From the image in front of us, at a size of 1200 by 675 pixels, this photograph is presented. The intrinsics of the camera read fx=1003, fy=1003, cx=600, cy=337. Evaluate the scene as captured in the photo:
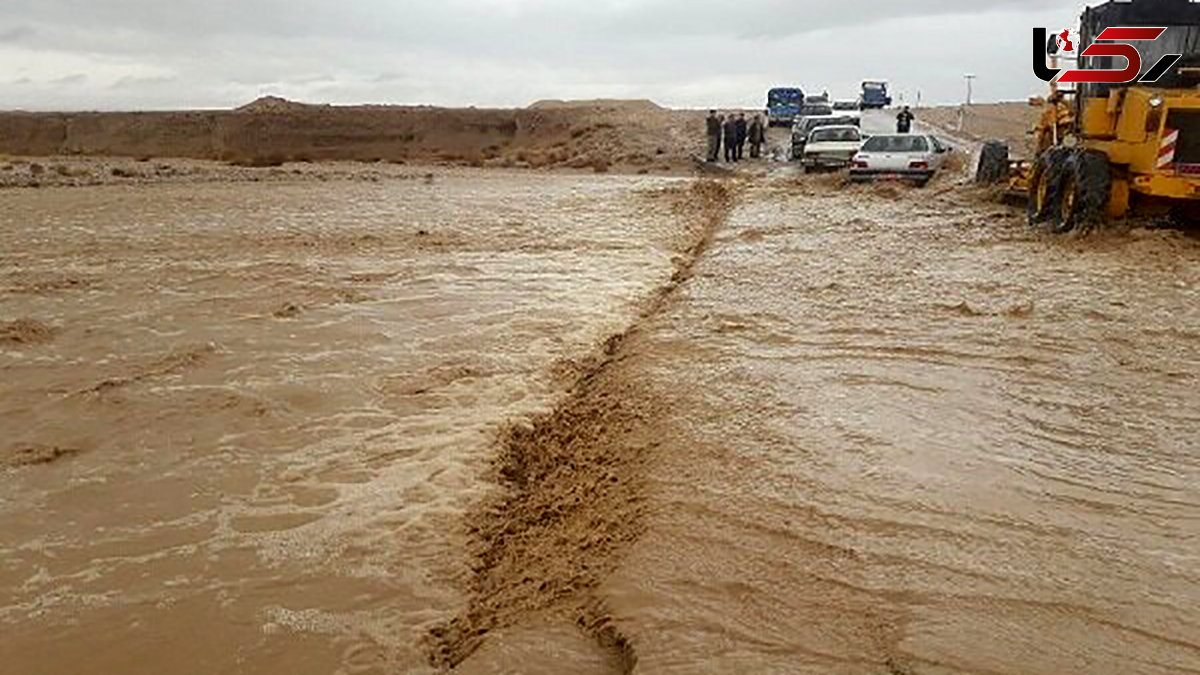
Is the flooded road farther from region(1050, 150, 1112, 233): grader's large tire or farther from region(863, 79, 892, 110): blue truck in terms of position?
region(863, 79, 892, 110): blue truck

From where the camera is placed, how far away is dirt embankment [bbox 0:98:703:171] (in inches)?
1943

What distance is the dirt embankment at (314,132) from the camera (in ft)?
162

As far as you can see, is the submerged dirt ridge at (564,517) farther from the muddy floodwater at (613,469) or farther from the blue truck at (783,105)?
the blue truck at (783,105)

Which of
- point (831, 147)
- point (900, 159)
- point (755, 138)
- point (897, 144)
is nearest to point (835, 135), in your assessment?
point (831, 147)

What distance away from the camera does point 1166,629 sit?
364 centimetres

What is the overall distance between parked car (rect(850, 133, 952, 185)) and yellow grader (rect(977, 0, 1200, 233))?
7.56 metres

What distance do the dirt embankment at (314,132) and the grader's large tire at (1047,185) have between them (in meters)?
32.5

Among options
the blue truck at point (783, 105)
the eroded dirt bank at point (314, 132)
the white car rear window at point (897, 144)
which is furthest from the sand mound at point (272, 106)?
the white car rear window at point (897, 144)

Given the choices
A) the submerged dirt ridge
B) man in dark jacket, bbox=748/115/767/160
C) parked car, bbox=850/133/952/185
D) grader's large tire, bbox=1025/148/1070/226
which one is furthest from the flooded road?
man in dark jacket, bbox=748/115/767/160

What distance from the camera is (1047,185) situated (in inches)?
558

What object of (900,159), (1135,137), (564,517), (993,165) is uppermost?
(1135,137)

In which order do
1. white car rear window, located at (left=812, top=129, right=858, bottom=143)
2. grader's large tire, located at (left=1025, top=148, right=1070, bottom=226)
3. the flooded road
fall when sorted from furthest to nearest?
white car rear window, located at (left=812, top=129, right=858, bottom=143), grader's large tire, located at (left=1025, top=148, right=1070, bottom=226), the flooded road

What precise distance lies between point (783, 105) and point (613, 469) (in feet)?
145

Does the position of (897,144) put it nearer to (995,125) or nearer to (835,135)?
(835,135)
